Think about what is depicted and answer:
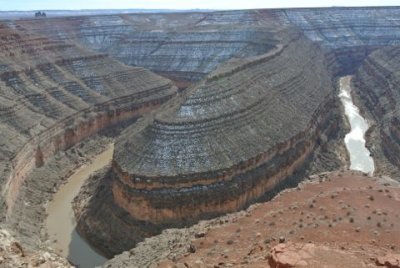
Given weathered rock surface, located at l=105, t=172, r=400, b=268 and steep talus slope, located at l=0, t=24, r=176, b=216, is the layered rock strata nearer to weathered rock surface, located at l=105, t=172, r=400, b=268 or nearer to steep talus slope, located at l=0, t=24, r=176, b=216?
weathered rock surface, located at l=105, t=172, r=400, b=268

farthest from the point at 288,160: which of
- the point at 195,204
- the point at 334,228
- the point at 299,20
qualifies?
the point at 299,20

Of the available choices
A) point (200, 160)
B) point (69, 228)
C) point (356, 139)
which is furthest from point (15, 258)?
point (356, 139)

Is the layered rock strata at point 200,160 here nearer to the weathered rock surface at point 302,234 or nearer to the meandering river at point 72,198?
the meandering river at point 72,198

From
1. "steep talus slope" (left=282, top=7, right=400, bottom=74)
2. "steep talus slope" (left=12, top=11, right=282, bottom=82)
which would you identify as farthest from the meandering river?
"steep talus slope" (left=282, top=7, right=400, bottom=74)

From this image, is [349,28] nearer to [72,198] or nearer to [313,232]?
[72,198]

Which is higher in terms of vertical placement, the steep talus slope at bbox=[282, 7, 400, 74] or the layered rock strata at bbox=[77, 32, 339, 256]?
the steep talus slope at bbox=[282, 7, 400, 74]

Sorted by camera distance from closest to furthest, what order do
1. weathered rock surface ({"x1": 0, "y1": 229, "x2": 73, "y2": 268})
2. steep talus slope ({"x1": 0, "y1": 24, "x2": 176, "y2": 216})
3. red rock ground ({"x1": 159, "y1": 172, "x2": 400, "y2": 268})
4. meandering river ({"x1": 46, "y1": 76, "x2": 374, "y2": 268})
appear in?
red rock ground ({"x1": 159, "y1": 172, "x2": 400, "y2": 268}) < weathered rock surface ({"x1": 0, "y1": 229, "x2": 73, "y2": 268}) < meandering river ({"x1": 46, "y1": 76, "x2": 374, "y2": 268}) < steep talus slope ({"x1": 0, "y1": 24, "x2": 176, "y2": 216})
